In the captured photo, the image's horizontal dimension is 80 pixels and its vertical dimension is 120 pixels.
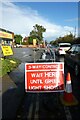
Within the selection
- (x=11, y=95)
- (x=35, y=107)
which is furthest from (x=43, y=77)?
(x=11, y=95)

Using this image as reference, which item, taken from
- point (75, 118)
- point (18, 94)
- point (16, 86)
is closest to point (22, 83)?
point (16, 86)

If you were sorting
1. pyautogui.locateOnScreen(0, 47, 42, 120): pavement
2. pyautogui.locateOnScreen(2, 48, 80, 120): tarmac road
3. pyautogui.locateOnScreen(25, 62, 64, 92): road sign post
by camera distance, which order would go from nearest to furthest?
pyautogui.locateOnScreen(2, 48, 80, 120): tarmac road
pyautogui.locateOnScreen(0, 47, 42, 120): pavement
pyautogui.locateOnScreen(25, 62, 64, 92): road sign post

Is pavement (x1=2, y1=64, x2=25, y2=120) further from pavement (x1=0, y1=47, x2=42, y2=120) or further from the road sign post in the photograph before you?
the road sign post

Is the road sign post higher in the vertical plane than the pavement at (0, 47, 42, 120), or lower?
higher

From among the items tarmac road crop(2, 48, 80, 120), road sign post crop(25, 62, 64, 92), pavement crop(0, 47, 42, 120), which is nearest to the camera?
tarmac road crop(2, 48, 80, 120)

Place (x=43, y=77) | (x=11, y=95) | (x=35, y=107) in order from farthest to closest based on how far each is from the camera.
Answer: (x=11, y=95) → (x=43, y=77) → (x=35, y=107)

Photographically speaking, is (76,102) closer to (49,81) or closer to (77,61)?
(49,81)

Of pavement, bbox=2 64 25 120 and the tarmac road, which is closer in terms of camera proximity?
the tarmac road

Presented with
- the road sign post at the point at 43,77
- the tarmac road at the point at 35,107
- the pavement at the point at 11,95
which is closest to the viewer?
the tarmac road at the point at 35,107

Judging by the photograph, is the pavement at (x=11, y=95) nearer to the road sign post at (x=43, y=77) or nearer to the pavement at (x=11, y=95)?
the pavement at (x=11, y=95)

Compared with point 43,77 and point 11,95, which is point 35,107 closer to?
point 43,77

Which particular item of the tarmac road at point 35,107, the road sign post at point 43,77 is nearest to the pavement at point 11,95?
the tarmac road at point 35,107

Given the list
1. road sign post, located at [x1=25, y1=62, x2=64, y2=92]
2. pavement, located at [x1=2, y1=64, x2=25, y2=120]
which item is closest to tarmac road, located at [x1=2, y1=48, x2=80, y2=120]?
pavement, located at [x1=2, y1=64, x2=25, y2=120]

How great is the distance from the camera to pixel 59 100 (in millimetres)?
7613
